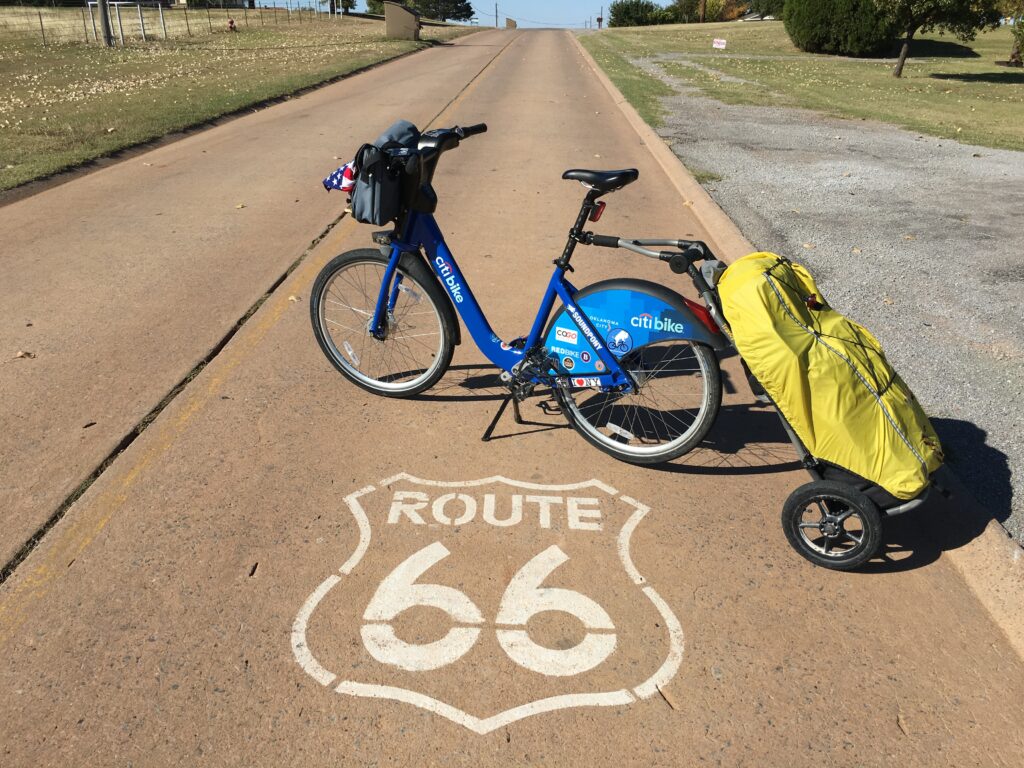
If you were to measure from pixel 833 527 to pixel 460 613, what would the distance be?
5.26 feet

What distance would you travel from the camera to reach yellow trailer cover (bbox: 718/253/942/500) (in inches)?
128

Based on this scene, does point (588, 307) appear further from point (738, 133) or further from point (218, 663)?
point (738, 133)

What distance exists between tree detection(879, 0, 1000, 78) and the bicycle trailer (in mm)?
25074

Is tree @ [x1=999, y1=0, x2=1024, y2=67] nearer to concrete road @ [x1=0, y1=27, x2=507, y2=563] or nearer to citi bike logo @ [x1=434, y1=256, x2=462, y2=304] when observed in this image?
concrete road @ [x1=0, y1=27, x2=507, y2=563]

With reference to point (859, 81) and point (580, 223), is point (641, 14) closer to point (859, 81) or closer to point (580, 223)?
point (859, 81)

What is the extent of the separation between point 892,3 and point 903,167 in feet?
54.2

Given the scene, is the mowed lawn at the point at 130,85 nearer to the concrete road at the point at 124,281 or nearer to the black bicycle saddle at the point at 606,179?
the concrete road at the point at 124,281

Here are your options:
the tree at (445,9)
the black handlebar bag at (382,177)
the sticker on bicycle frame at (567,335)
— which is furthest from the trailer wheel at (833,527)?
the tree at (445,9)

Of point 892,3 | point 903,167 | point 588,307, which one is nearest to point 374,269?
point 588,307

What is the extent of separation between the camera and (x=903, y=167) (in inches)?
434

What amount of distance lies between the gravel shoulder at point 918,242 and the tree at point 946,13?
1216cm

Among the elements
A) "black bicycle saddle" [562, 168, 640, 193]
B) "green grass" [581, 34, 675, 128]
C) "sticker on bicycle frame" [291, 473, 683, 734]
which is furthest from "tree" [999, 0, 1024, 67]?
"sticker on bicycle frame" [291, 473, 683, 734]

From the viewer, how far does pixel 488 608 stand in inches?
123

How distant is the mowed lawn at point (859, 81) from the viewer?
16.7 meters
